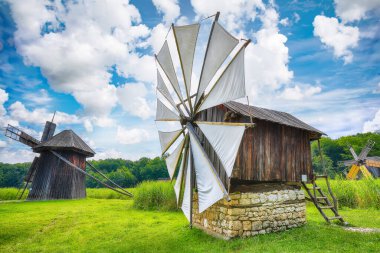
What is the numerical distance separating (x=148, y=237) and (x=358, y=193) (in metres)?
13.6

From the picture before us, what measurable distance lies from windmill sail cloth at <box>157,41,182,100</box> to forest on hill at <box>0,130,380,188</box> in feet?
111

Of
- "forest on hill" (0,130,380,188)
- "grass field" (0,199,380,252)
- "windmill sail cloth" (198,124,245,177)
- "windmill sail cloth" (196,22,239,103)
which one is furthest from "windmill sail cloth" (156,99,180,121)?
"forest on hill" (0,130,380,188)

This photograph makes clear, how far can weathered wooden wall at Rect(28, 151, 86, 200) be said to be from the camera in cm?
2233

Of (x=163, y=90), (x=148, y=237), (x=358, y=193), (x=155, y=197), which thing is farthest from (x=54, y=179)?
(x=358, y=193)

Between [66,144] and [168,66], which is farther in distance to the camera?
[66,144]

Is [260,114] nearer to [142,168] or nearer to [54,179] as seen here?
[54,179]

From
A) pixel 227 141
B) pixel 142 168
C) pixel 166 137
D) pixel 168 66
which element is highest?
pixel 168 66

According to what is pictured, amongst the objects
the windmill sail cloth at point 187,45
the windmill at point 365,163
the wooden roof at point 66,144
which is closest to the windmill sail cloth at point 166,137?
the windmill sail cloth at point 187,45

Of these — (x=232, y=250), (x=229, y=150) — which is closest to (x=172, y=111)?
(x=229, y=150)

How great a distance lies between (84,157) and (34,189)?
5.16 metres

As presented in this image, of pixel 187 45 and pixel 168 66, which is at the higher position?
pixel 187 45

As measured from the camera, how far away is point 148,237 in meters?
9.87

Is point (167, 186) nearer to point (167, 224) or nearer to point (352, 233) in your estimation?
point (167, 224)

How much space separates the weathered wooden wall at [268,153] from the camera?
9031 mm
